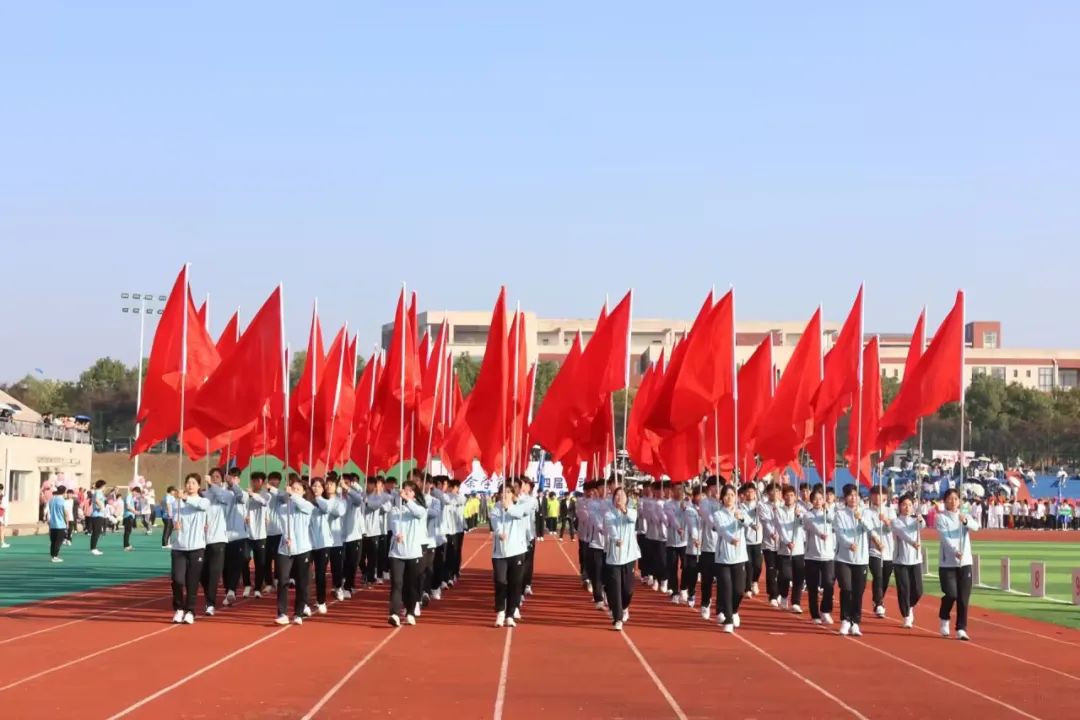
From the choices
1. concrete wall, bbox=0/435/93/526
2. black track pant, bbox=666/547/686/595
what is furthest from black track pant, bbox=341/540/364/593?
concrete wall, bbox=0/435/93/526

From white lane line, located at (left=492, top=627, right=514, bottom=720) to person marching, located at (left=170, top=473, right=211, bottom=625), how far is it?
164 inches

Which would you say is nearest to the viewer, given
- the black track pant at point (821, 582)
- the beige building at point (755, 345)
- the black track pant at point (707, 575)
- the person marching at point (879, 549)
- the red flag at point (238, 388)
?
the black track pant at point (821, 582)

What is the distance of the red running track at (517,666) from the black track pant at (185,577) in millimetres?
325

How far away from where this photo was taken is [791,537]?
2084cm

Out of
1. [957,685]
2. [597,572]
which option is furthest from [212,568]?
[957,685]

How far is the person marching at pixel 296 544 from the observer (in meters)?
18.0

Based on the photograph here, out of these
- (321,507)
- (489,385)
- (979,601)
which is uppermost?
(489,385)

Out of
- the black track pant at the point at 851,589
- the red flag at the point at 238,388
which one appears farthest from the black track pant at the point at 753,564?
the red flag at the point at 238,388

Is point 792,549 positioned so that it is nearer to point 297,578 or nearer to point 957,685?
point 297,578

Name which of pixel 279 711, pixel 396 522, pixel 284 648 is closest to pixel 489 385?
pixel 396 522

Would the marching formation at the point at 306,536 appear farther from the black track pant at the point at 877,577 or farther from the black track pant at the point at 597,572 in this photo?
the black track pant at the point at 877,577

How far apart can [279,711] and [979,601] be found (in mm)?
15852

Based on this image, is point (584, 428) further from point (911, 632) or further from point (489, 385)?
point (911, 632)

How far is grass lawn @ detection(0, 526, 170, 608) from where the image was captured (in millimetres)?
23266
